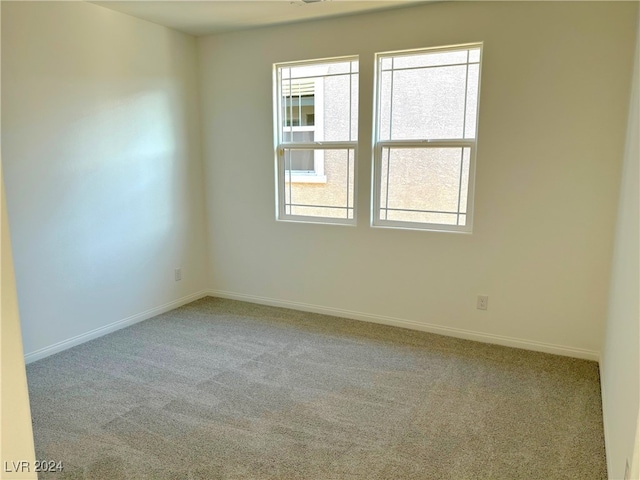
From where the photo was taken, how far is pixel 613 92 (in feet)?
8.98

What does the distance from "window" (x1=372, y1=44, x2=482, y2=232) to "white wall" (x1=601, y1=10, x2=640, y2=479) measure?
3.29ft

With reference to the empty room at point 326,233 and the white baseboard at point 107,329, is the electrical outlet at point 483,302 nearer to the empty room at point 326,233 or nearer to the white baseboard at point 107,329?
the empty room at point 326,233

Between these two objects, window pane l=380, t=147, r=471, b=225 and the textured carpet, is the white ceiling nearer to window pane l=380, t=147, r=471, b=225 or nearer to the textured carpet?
window pane l=380, t=147, r=471, b=225

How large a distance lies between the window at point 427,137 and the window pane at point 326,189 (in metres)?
0.26

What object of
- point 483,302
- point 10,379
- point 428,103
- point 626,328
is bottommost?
point 483,302

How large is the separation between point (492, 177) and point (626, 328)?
1.53 m

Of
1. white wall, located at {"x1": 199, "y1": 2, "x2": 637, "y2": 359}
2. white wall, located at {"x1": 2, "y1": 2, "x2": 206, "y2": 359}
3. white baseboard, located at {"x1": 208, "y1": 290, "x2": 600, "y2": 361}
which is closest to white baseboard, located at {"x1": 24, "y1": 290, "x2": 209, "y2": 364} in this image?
white wall, located at {"x1": 2, "y1": 2, "x2": 206, "y2": 359}

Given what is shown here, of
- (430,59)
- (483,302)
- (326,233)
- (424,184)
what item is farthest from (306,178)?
(483,302)

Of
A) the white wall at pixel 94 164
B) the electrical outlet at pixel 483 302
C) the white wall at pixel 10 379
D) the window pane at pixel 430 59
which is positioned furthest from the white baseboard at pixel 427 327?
the white wall at pixel 10 379

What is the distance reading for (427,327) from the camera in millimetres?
3557

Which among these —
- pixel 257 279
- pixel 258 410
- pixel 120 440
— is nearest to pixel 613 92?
pixel 258 410

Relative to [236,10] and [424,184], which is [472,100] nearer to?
[424,184]

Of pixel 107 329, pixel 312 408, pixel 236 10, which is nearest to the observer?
pixel 312 408

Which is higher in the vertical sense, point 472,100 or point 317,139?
point 472,100
